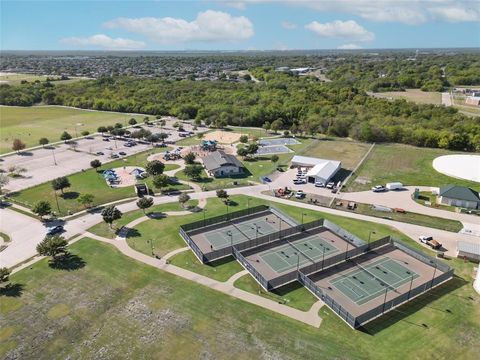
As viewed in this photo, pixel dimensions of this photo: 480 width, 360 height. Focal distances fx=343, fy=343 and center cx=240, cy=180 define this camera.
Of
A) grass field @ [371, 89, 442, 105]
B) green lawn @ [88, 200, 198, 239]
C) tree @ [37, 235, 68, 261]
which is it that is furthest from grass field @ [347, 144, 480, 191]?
grass field @ [371, 89, 442, 105]

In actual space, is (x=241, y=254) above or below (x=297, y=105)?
below

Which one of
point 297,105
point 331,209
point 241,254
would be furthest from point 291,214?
point 297,105

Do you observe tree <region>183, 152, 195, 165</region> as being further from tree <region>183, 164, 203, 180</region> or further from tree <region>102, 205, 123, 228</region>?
tree <region>102, 205, 123, 228</region>

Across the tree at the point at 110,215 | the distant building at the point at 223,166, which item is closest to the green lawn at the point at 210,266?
the tree at the point at 110,215

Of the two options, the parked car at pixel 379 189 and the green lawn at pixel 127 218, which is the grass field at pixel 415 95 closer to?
the parked car at pixel 379 189

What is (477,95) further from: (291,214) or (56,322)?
(56,322)
